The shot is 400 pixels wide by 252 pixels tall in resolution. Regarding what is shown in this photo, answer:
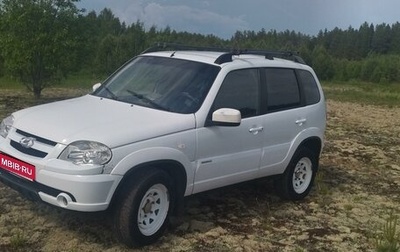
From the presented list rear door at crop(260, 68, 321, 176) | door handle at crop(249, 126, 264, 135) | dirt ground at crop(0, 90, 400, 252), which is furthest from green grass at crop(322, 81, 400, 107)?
door handle at crop(249, 126, 264, 135)

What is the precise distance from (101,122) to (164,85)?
100cm

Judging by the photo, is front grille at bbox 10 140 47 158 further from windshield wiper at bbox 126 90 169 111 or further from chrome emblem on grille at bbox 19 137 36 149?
windshield wiper at bbox 126 90 169 111

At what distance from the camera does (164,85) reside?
5.29m

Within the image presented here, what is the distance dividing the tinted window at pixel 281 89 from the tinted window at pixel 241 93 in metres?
0.23

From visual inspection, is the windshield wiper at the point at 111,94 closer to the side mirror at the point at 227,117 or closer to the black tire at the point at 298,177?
the side mirror at the point at 227,117

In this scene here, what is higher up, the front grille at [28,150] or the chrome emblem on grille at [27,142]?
the chrome emblem on grille at [27,142]

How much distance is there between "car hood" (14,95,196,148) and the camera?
4277 millimetres

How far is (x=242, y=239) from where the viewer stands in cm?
511

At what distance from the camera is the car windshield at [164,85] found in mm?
5082

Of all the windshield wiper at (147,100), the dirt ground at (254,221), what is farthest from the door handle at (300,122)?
the windshield wiper at (147,100)

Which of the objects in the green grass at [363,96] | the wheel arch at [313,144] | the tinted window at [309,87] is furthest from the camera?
the green grass at [363,96]

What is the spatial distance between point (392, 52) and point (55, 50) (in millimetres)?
80254

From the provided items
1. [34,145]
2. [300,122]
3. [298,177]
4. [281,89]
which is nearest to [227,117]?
[281,89]

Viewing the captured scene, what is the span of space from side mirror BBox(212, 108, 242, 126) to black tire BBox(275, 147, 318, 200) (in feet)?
5.34
